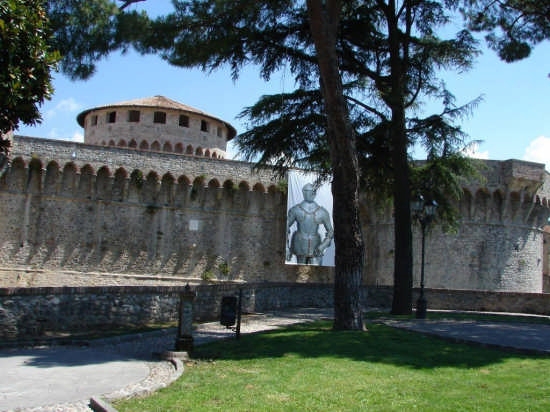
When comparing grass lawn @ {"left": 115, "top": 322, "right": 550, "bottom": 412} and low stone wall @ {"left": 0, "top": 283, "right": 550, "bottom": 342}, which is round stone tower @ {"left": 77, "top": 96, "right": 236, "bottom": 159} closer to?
low stone wall @ {"left": 0, "top": 283, "right": 550, "bottom": 342}

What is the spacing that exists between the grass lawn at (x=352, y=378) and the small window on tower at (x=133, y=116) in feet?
72.4

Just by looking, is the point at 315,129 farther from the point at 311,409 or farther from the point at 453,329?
the point at 311,409

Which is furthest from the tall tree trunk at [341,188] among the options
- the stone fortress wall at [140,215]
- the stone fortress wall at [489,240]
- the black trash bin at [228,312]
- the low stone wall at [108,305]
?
the stone fortress wall at [489,240]

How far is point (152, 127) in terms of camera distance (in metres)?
29.7

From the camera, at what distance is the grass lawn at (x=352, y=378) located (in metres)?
5.43

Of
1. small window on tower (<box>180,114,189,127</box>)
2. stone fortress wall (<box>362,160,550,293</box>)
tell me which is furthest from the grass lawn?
small window on tower (<box>180,114,189,127</box>)

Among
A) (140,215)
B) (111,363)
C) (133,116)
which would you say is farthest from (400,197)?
(133,116)

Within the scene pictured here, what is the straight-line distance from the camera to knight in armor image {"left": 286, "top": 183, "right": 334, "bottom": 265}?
25438 millimetres

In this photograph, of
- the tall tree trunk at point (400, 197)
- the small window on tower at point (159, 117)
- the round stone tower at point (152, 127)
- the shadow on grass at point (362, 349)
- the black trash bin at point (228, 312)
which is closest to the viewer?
the shadow on grass at point (362, 349)

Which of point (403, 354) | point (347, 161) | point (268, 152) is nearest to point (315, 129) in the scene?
point (268, 152)

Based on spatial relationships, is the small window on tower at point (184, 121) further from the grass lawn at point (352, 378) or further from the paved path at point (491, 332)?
the grass lawn at point (352, 378)

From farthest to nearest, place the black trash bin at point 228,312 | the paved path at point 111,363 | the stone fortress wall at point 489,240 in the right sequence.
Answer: the stone fortress wall at point 489,240, the black trash bin at point 228,312, the paved path at point 111,363

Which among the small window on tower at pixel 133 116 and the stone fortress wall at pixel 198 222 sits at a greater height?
the small window on tower at pixel 133 116

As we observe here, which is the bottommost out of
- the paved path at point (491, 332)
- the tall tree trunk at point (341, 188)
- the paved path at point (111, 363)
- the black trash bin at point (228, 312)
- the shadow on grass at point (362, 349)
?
the paved path at point (111, 363)
